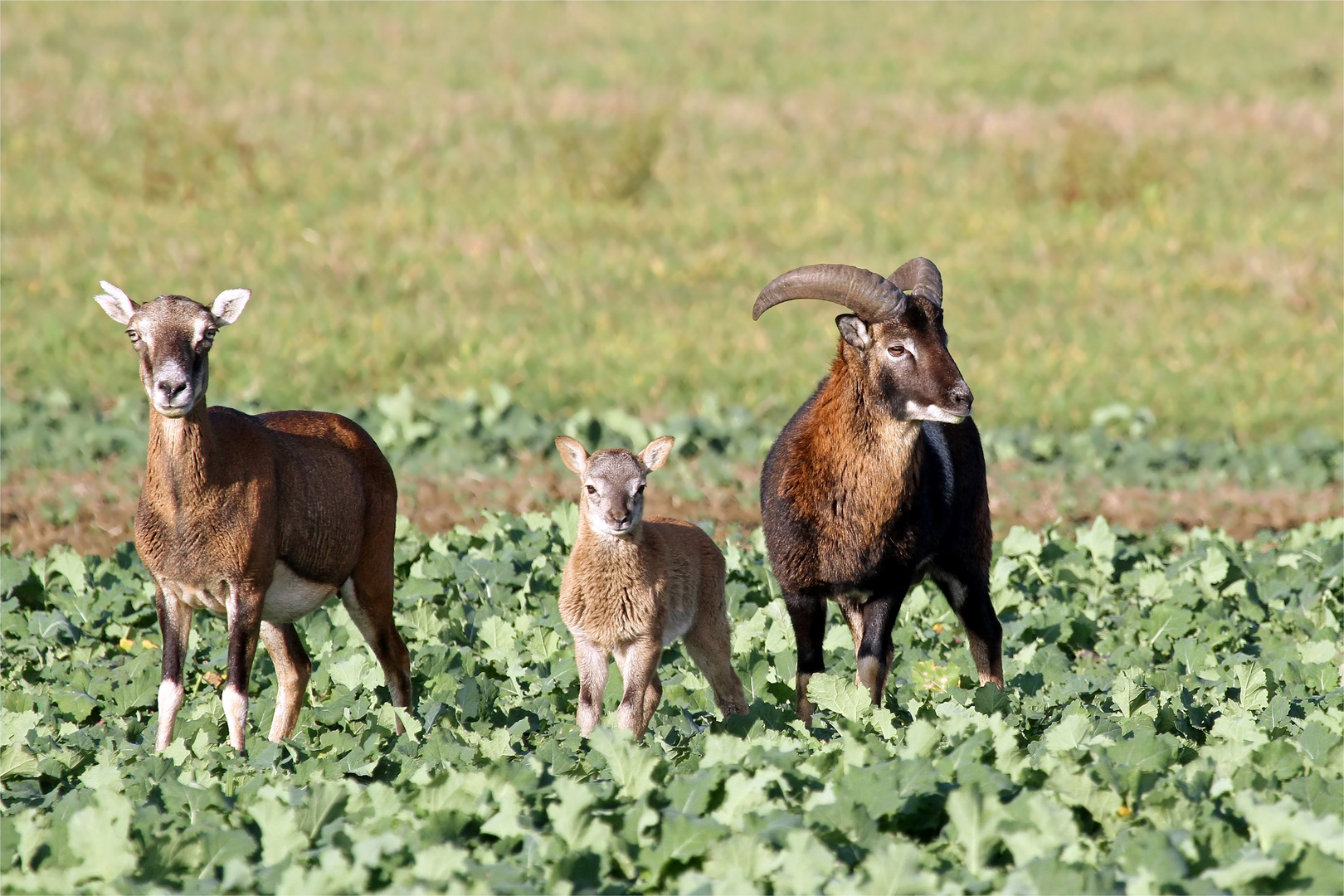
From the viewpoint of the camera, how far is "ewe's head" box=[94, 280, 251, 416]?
7246 millimetres

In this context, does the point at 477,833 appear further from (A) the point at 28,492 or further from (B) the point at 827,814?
(A) the point at 28,492

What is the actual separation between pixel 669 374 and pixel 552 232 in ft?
23.0

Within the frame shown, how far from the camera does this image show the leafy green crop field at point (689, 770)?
5.64 metres

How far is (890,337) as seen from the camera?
8281 millimetres

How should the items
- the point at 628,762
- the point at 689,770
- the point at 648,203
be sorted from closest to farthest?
1. the point at 628,762
2. the point at 689,770
3. the point at 648,203

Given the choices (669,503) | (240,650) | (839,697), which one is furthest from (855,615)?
(669,503)

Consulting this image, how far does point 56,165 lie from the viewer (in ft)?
92.3

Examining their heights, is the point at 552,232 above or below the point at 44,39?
below

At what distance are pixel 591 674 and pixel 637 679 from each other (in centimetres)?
24

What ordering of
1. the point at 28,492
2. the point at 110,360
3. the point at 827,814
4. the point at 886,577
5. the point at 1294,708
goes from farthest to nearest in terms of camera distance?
the point at 110,360 < the point at 28,492 < the point at 886,577 < the point at 1294,708 < the point at 827,814

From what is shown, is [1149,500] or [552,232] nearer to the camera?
[1149,500]

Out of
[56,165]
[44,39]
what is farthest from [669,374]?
[44,39]

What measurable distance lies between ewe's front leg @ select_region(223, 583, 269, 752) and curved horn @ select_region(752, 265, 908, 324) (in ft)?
9.31

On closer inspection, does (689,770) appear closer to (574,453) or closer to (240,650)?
(574,453)
